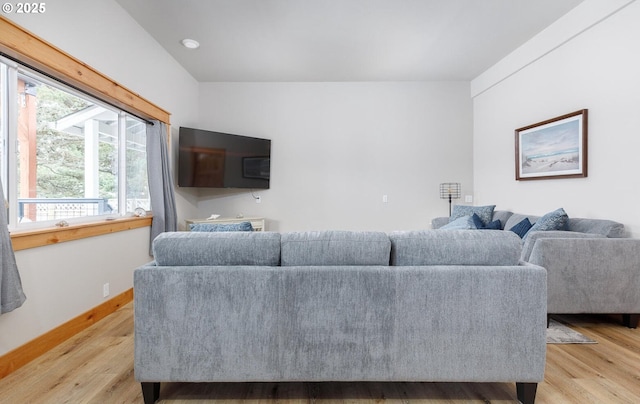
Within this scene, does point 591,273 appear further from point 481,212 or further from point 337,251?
point 337,251

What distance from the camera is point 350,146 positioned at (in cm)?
480

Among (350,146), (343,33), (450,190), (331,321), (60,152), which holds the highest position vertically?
(343,33)

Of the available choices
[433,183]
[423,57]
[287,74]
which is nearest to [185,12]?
[287,74]

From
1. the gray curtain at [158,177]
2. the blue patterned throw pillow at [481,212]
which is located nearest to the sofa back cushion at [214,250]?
the gray curtain at [158,177]

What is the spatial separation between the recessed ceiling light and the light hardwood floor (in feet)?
10.2

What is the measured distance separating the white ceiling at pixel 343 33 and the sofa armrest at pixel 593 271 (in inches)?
85.4

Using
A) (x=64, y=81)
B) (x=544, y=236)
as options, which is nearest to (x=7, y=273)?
(x=64, y=81)

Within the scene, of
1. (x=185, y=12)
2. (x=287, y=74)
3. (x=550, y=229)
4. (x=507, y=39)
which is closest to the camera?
(x=550, y=229)

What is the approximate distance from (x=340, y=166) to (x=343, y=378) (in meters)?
3.61

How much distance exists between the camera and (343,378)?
4.84 ft

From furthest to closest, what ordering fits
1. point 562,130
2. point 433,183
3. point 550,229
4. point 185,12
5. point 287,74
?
1. point 433,183
2. point 287,74
3. point 562,130
4. point 185,12
5. point 550,229

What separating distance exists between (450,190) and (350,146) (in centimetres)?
164

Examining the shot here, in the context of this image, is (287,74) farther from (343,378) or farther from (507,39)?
(343,378)

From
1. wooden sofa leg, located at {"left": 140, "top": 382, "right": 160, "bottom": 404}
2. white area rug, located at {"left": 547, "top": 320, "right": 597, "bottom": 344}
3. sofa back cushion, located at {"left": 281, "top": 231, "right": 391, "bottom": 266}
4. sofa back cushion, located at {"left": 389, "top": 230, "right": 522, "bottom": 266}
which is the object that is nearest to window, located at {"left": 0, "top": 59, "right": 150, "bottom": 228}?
wooden sofa leg, located at {"left": 140, "top": 382, "right": 160, "bottom": 404}
